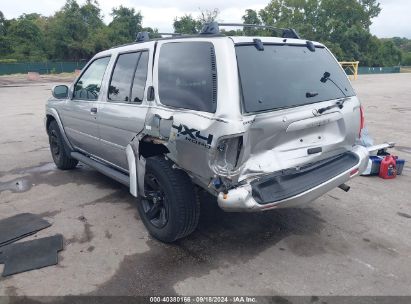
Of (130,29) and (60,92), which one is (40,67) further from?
(60,92)

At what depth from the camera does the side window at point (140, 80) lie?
389 cm

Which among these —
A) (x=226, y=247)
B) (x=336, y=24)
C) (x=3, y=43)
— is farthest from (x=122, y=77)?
(x=336, y=24)

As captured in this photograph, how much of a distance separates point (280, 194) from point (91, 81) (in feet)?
10.3

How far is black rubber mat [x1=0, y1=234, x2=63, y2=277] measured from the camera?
3.36m

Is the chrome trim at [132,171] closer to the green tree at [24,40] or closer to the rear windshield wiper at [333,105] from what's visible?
the rear windshield wiper at [333,105]

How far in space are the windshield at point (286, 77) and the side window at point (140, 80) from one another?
1.18 m

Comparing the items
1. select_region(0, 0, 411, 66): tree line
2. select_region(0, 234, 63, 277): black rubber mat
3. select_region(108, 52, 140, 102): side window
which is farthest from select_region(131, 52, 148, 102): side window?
select_region(0, 0, 411, 66): tree line

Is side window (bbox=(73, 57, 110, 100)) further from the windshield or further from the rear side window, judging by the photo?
the windshield

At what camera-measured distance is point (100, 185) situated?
5.46 m

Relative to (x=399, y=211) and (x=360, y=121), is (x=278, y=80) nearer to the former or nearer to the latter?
(x=360, y=121)

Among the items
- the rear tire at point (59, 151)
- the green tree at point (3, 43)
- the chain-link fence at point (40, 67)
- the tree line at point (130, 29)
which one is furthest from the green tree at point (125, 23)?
the rear tire at point (59, 151)

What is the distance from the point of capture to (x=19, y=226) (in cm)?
412

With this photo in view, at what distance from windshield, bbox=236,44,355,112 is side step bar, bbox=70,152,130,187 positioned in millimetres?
1838

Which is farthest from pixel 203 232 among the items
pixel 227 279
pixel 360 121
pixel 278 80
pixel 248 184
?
pixel 360 121
